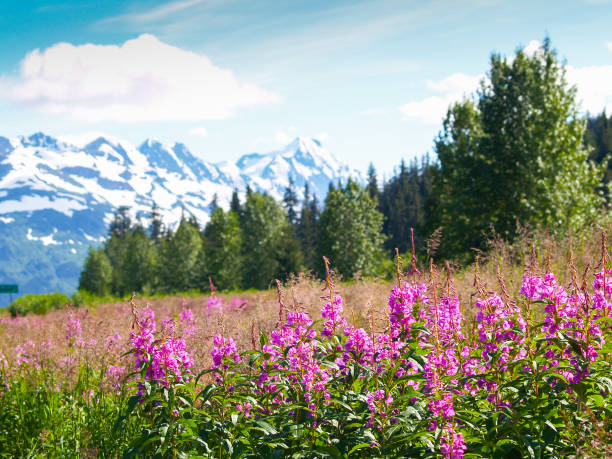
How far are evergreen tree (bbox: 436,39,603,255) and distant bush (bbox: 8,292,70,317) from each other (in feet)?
68.8

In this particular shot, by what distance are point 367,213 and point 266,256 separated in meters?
14.0

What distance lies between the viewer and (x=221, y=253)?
49.9 meters

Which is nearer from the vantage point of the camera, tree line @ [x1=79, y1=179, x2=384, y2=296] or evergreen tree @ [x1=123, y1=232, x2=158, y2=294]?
tree line @ [x1=79, y1=179, x2=384, y2=296]

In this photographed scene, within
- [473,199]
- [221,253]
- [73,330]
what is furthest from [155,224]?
[73,330]

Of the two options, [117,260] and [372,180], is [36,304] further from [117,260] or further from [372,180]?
[372,180]

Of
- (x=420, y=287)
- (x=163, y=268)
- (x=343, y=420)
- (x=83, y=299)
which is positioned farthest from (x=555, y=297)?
(x=163, y=268)

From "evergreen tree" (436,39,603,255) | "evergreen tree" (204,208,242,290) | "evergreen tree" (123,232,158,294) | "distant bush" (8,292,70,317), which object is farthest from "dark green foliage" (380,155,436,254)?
"distant bush" (8,292,70,317)

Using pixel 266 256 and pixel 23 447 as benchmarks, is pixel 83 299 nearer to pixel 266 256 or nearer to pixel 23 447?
pixel 23 447

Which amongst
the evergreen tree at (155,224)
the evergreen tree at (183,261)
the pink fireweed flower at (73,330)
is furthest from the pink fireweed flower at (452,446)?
the evergreen tree at (155,224)

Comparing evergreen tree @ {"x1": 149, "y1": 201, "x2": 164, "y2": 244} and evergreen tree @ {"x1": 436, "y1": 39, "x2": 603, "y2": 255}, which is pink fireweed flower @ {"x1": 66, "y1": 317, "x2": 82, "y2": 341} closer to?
evergreen tree @ {"x1": 436, "y1": 39, "x2": 603, "y2": 255}

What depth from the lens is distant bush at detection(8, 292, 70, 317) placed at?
21.4 metres

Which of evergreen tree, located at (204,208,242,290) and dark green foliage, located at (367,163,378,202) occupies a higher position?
dark green foliage, located at (367,163,378,202)

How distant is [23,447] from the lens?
5859mm

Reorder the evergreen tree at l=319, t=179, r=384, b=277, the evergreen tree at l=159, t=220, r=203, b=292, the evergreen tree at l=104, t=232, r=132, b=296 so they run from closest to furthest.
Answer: the evergreen tree at l=319, t=179, r=384, b=277 < the evergreen tree at l=159, t=220, r=203, b=292 < the evergreen tree at l=104, t=232, r=132, b=296
